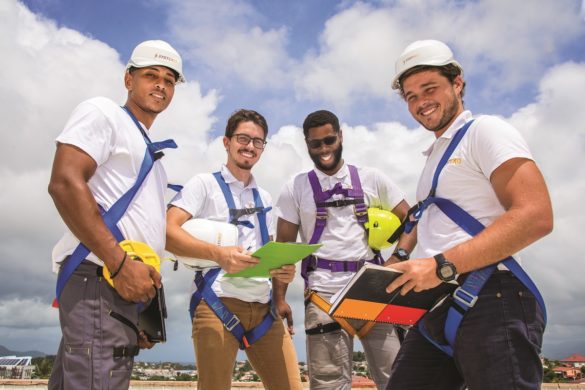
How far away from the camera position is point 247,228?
4.76 metres

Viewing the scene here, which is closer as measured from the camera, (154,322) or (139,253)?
(139,253)

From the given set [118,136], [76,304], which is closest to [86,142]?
[118,136]

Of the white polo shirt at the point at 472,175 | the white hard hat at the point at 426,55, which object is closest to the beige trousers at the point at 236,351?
the white polo shirt at the point at 472,175

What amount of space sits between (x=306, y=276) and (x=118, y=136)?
2.50 m

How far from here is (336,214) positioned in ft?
16.6

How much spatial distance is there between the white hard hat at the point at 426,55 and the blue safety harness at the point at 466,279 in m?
0.56

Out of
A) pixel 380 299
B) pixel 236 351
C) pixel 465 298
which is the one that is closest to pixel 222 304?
pixel 236 351

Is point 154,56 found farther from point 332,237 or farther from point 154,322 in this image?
point 332,237

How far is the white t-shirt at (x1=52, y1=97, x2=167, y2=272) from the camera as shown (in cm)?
300

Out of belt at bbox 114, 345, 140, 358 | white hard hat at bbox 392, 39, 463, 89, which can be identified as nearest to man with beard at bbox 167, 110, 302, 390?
belt at bbox 114, 345, 140, 358

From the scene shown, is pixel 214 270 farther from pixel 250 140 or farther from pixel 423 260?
pixel 423 260

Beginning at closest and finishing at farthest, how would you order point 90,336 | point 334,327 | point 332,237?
1. point 90,336
2. point 334,327
3. point 332,237

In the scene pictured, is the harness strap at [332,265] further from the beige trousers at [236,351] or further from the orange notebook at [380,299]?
the orange notebook at [380,299]

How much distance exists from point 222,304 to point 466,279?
7.72 ft
